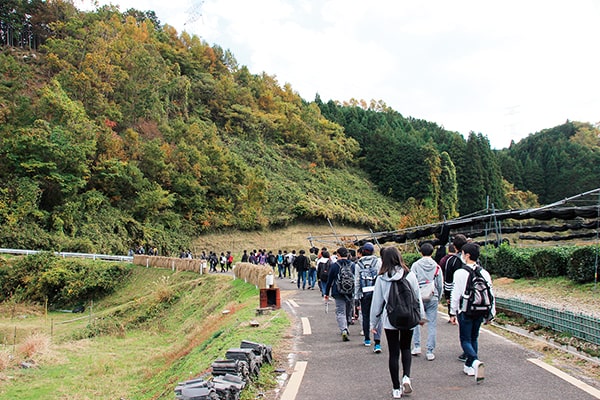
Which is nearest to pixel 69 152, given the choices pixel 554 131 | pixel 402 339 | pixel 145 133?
pixel 145 133

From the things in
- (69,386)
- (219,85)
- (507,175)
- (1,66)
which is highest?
(219,85)

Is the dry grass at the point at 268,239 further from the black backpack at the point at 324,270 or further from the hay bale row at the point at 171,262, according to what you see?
the black backpack at the point at 324,270

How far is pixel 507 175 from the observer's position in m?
84.7

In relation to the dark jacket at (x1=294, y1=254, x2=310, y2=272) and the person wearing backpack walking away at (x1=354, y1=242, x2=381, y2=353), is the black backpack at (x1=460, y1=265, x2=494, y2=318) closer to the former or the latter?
the person wearing backpack walking away at (x1=354, y1=242, x2=381, y2=353)

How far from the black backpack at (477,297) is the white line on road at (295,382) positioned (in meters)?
2.36

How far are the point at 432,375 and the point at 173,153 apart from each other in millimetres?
43735

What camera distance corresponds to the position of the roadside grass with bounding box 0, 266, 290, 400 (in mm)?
10312

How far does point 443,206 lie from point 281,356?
64.6 metres

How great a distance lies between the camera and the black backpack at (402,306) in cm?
530

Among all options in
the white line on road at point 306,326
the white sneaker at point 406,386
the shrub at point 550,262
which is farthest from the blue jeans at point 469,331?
the shrub at point 550,262

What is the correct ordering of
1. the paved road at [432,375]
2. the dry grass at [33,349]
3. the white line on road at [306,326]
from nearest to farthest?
the paved road at [432,375] < the white line on road at [306,326] < the dry grass at [33,349]

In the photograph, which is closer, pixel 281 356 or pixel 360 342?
pixel 281 356

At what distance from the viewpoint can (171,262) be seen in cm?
2927

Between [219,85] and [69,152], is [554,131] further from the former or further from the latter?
[69,152]
